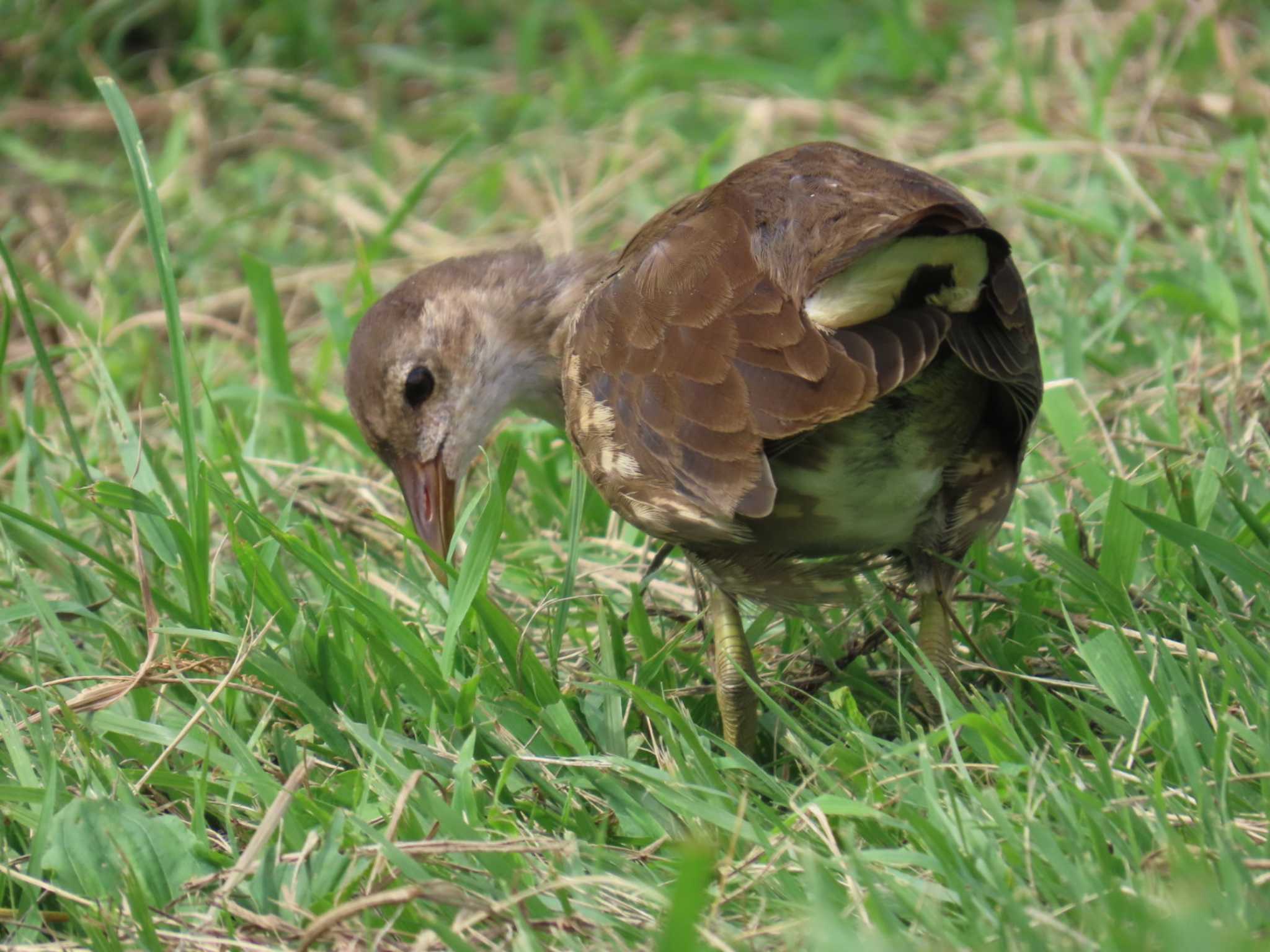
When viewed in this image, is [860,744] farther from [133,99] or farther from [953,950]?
[133,99]

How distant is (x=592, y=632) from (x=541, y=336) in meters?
0.79

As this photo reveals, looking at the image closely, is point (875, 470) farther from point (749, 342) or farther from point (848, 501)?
point (749, 342)

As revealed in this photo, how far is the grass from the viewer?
7.46 feet

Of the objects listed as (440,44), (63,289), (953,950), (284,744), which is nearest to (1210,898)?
(953,950)

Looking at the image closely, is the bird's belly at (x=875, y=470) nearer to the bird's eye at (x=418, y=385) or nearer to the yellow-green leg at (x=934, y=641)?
the yellow-green leg at (x=934, y=641)

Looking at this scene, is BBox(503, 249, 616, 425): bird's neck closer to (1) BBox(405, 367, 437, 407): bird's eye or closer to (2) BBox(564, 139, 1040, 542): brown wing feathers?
(1) BBox(405, 367, 437, 407): bird's eye

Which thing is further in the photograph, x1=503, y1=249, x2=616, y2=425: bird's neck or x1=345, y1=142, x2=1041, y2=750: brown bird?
x1=503, y1=249, x2=616, y2=425: bird's neck

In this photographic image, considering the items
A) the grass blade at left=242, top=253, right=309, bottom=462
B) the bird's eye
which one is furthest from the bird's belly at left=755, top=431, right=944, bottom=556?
the grass blade at left=242, top=253, right=309, bottom=462

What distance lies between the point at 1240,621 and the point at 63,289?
4128 mm

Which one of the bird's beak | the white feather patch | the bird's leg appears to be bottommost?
the bird's leg

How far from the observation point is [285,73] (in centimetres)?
692

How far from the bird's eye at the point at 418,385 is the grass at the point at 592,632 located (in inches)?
13.1

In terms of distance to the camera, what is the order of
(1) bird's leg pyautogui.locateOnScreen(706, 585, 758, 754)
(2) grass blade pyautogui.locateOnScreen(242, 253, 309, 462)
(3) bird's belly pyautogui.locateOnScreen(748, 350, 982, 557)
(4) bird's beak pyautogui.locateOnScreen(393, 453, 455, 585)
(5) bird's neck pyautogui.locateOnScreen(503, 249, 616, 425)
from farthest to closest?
(2) grass blade pyautogui.locateOnScreen(242, 253, 309, 462), (5) bird's neck pyautogui.locateOnScreen(503, 249, 616, 425), (4) bird's beak pyautogui.locateOnScreen(393, 453, 455, 585), (1) bird's leg pyautogui.locateOnScreen(706, 585, 758, 754), (3) bird's belly pyautogui.locateOnScreen(748, 350, 982, 557)

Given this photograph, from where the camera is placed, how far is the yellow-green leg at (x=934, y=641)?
300 centimetres
